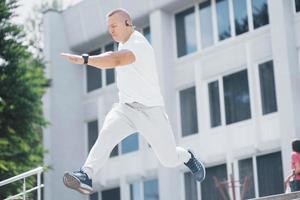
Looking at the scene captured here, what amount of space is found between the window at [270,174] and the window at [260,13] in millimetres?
3781

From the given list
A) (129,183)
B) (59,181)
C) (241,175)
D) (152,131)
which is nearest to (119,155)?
(129,183)

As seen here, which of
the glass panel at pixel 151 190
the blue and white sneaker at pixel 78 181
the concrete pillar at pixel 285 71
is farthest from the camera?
the glass panel at pixel 151 190

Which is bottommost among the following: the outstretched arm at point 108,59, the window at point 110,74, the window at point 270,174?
the outstretched arm at point 108,59

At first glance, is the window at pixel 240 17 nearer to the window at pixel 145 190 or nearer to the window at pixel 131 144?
the window at pixel 131 144

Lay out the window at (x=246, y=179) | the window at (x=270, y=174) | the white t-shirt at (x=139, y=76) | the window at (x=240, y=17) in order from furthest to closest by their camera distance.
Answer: the window at (x=240, y=17)
the window at (x=246, y=179)
the window at (x=270, y=174)
the white t-shirt at (x=139, y=76)

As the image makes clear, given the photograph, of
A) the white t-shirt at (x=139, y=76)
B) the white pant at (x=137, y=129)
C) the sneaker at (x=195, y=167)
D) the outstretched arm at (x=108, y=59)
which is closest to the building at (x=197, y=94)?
the sneaker at (x=195, y=167)

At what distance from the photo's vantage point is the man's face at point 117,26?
6133 mm

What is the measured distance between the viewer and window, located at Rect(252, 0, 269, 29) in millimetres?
19812

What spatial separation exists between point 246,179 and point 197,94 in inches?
134

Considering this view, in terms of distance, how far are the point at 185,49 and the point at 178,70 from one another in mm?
703

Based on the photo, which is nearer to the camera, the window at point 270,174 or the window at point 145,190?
the window at point 270,174

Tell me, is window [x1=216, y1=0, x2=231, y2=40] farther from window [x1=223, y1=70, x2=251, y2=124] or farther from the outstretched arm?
the outstretched arm

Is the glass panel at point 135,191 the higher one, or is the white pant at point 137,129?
the glass panel at point 135,191

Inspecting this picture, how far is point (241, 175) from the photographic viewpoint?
1953cm
